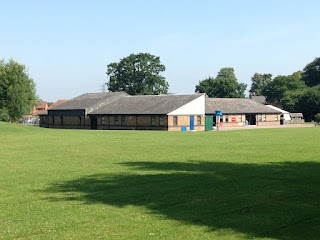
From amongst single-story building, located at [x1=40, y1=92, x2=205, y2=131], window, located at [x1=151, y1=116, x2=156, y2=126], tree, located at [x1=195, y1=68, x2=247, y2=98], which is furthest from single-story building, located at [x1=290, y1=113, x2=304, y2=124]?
window, located at [x1=151, y1=116, x2=156, y2=126]

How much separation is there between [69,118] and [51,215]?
68.6m

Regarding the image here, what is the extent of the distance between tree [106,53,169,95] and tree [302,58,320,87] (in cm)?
4549

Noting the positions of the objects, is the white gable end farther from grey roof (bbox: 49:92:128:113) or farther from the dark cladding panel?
the dark cladding panel

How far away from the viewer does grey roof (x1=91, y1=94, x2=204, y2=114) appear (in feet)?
223

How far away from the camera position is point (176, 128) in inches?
2613

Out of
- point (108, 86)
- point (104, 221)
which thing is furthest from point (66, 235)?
point (108, 86)

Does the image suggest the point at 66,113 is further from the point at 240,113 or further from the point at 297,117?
the point at 297,117

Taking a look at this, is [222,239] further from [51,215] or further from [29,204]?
[29,204]

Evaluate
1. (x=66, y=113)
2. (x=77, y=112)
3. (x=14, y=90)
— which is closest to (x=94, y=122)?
(x=77, y=112)

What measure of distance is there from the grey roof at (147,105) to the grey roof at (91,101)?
1173 mm

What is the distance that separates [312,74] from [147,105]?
263 ft

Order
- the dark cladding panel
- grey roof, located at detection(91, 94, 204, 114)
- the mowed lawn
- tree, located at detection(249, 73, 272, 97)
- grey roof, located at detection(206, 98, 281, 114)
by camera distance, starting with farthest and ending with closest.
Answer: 1. tree, located at detection(249, 73, 272, 97)
2. the dark cladding panel
3. grey roof, located at detection(206, 98, 281, 114)
4. grey roof, located at detection(91, 94, 204, 114)
5. the mowed lawn

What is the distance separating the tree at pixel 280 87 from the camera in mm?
132850

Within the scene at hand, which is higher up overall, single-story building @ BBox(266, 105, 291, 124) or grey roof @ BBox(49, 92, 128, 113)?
grey roof @ BBox(49, 92, 128, 113)
